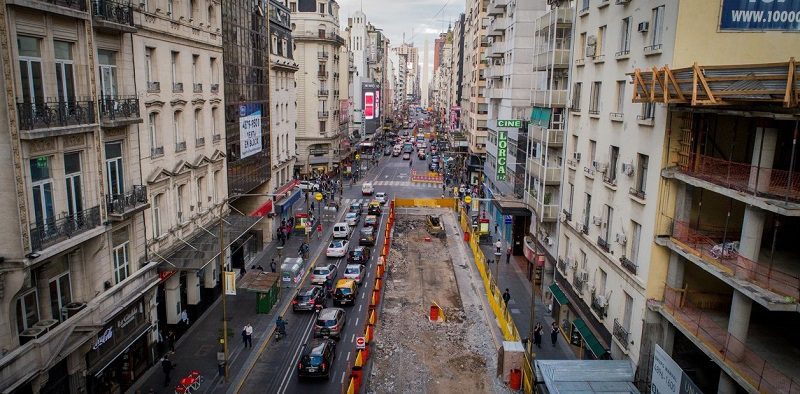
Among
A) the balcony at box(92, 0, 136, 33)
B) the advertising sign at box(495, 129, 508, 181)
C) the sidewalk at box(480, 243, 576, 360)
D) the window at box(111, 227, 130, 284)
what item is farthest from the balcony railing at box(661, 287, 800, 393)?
the advertising sign at box(495, 129, 508, 181)

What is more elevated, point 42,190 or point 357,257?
point 42,190

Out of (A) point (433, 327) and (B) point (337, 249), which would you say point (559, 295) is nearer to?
(A) point (433, 327)

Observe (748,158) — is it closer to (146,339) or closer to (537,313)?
(537,313)

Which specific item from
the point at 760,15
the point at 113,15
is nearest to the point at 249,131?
the point at 113,15

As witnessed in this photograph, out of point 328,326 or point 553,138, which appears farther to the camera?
point 553,138

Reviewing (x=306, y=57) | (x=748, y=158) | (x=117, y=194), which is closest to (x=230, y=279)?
(x=117, y=194)
